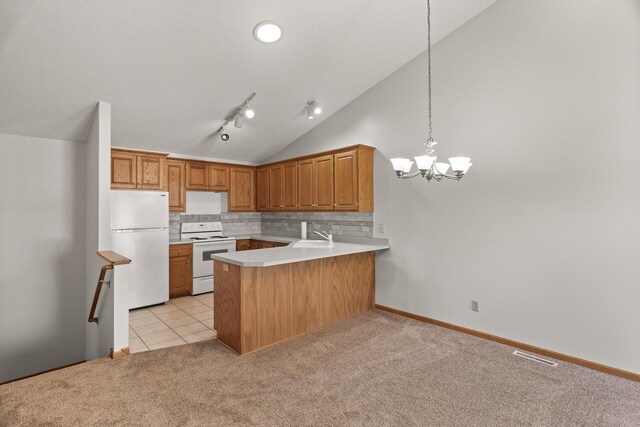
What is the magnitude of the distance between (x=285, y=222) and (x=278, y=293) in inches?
111

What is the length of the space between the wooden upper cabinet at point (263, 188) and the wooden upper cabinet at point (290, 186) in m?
0.58

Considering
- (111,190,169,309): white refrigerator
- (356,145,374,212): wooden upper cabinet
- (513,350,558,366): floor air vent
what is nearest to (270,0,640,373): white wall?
(513,350,558,366): floor air vent

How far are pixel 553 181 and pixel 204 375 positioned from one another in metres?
3.59

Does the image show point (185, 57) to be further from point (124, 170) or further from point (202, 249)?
point (202, 249)

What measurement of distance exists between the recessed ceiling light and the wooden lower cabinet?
3.38 metres

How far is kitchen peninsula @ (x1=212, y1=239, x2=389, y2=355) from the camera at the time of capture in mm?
3195

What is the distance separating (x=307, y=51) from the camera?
3.62 meters

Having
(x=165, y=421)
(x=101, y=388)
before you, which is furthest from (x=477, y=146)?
(x=101, y=388)

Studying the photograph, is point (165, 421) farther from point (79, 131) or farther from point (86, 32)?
point (79, 131)

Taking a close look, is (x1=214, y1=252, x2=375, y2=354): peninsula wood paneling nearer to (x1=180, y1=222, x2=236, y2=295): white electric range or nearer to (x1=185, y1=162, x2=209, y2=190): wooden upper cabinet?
(x1=180, y1=222, x2=236, y2=295): white electric range

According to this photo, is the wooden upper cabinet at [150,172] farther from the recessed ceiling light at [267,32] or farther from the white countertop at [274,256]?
the recessed ceiling light at [267,32]

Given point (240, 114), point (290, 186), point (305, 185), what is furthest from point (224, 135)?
point (305, 185)

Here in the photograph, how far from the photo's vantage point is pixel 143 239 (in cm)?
466

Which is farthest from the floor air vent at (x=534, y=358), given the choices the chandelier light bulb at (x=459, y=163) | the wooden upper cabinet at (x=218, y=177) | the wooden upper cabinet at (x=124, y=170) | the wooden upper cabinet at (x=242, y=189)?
the wooden upper cabinet at (x=124, y=170)
